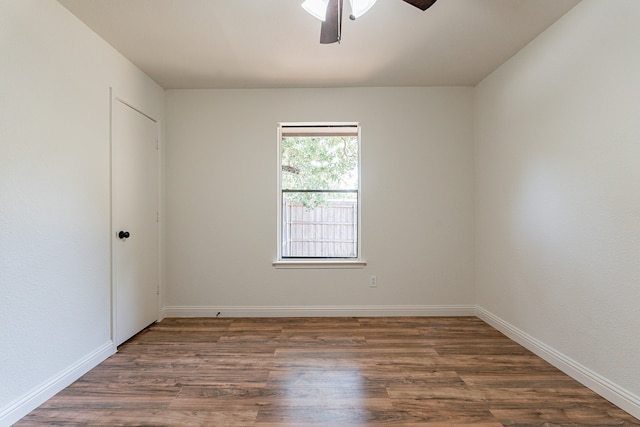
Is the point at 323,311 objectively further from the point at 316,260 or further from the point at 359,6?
the point at 359,6

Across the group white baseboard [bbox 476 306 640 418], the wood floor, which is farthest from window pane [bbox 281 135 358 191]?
white baseboard [bbox 476 306 640 418]

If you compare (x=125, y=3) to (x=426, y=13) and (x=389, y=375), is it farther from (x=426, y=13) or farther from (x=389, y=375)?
(x=389, y=375)

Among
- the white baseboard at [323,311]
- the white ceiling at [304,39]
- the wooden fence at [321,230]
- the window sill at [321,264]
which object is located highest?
the white ceiling at [304,39]

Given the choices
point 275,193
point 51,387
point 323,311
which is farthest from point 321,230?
point 51,387

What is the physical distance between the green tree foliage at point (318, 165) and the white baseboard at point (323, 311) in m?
1.23

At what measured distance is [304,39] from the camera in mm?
2611

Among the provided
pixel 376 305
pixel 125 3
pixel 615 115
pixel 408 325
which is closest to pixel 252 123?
pixel 125 3

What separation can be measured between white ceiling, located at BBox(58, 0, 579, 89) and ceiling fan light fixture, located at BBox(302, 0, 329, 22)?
27 cm

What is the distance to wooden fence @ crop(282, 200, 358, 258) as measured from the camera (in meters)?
3.82

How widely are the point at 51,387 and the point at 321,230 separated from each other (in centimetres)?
265

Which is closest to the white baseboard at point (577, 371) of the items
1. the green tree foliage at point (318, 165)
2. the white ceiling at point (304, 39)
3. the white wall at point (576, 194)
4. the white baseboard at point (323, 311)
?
the white wall at point (576, 194)

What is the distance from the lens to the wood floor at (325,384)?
6.16ft

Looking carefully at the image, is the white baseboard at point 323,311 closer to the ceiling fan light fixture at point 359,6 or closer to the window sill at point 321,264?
the window sill at point 321,264

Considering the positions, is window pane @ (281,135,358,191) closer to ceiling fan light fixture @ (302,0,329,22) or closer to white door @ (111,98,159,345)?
white door @ (111,98,159,345)
